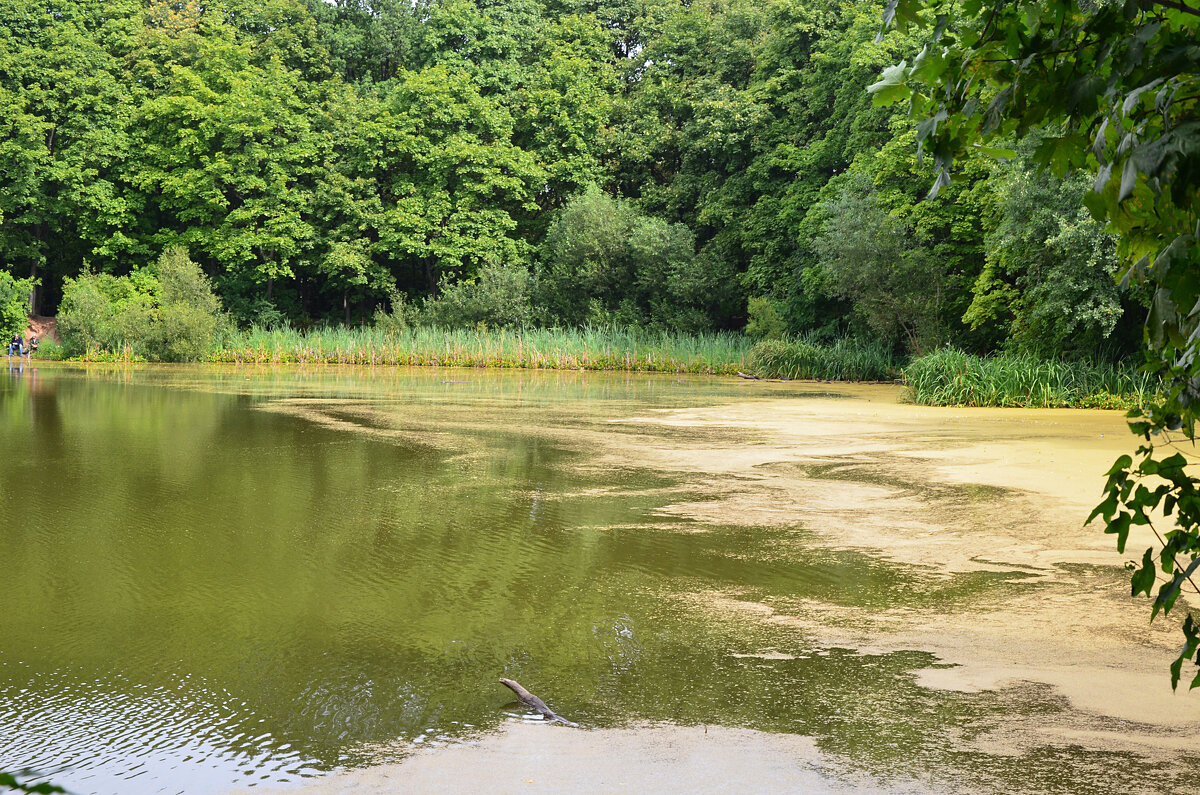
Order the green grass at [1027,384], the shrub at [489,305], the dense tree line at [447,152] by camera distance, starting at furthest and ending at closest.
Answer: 1. the shrub at [489,305]
2. the dense tree line at [447,152]
3. the green grass at [1027,384]

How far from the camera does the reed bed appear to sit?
3394 cm

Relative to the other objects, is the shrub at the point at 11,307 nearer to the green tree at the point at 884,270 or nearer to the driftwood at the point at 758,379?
the driftwood at the point at 758,379

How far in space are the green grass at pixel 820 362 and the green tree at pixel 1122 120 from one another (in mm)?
28725

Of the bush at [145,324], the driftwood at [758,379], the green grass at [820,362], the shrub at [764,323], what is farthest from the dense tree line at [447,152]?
the bush at [145,324]

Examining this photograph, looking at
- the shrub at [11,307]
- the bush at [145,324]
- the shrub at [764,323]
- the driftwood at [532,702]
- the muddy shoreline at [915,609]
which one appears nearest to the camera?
the muddy shoreline at [915,609]

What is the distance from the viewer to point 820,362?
30.5 meters

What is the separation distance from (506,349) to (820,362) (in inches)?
411

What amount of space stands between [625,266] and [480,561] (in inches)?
1331

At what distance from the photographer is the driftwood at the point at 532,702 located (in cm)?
405

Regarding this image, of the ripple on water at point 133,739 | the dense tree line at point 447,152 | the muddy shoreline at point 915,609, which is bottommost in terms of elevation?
the ripple on water at point 133,739

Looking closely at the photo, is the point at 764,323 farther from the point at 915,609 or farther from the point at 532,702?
the point at 532,702

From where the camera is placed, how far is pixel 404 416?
1636 cm

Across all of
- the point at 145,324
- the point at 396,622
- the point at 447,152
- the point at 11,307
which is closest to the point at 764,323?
the point at 447,152

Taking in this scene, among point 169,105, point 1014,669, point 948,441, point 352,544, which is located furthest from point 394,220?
point 1014,669
